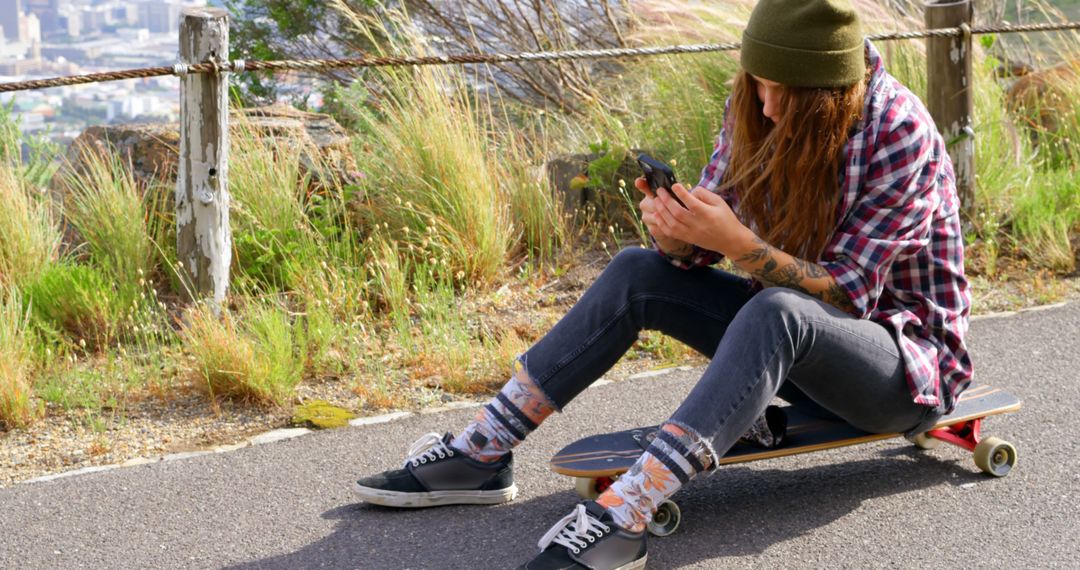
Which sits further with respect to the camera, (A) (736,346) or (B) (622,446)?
(B) (622,446)

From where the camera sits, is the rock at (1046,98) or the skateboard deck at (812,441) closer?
the skateboard deck at (812,441)

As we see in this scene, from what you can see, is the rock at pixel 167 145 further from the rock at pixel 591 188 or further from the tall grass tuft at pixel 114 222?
the rock at pixel 591 188

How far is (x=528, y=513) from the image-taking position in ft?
10.7

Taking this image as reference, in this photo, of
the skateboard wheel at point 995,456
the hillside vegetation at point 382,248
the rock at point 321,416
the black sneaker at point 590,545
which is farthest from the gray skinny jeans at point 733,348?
the hillside vegetation at point 382,248

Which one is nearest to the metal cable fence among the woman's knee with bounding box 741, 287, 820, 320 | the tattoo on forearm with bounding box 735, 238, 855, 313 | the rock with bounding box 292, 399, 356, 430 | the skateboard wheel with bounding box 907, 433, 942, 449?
the rock with bounding box 292, 399, 356, 430

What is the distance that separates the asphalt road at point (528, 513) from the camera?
9.76 ft

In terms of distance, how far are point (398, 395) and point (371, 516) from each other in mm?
999

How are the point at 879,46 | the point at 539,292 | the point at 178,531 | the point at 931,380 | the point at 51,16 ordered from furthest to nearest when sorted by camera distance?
the point at 51,16, the point at 879,46, the point at 539,292, the point at 178,531, the point at 931,380

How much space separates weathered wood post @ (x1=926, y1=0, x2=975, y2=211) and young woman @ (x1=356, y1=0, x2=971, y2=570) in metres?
2.98

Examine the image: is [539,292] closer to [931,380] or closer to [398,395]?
[398,395]

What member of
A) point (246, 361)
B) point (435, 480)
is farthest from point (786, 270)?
point (246, 361)

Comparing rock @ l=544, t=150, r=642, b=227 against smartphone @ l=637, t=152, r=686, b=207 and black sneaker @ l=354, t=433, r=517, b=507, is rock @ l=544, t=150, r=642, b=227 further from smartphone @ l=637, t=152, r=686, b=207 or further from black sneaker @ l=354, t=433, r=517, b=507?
smartphone @ l=637, t=152, r=686, b=207

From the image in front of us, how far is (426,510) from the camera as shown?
3268 millimetres

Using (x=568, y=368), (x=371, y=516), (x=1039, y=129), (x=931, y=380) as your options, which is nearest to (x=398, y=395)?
(x=371, y=516)
